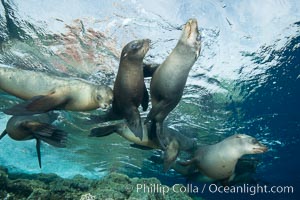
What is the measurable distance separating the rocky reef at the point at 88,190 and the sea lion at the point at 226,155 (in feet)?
4.89

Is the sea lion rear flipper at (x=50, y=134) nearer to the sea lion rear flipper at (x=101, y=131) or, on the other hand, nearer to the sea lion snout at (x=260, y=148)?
the sea lion rear flipper at (x=101, y=131)

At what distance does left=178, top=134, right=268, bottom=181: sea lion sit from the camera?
660cm

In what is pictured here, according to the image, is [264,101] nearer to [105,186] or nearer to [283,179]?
[105,186]

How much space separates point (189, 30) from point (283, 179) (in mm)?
23926

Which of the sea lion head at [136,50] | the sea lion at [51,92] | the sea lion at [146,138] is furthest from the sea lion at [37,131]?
the sea lion head at [136,50]

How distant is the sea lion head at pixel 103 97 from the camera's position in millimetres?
4887

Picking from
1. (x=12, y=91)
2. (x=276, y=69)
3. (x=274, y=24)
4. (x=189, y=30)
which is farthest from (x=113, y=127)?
(x=276, y=69)

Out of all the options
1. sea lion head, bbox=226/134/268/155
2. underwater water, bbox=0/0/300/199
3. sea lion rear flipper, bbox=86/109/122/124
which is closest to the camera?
sea lion rear flipper, bbox=86/109/122/124

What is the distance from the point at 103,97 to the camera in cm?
488

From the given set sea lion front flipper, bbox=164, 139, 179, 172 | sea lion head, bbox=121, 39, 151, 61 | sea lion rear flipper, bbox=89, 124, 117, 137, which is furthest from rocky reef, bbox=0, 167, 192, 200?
sea lion head, bbox=121, 39, 151, 61

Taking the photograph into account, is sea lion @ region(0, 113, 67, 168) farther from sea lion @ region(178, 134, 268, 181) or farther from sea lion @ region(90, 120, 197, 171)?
sea lion @ region(178, 134, 268, 181)

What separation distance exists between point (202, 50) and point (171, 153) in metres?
3.53

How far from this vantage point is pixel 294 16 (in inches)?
327

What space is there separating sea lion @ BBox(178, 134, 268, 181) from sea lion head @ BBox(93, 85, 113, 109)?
3.24 m
